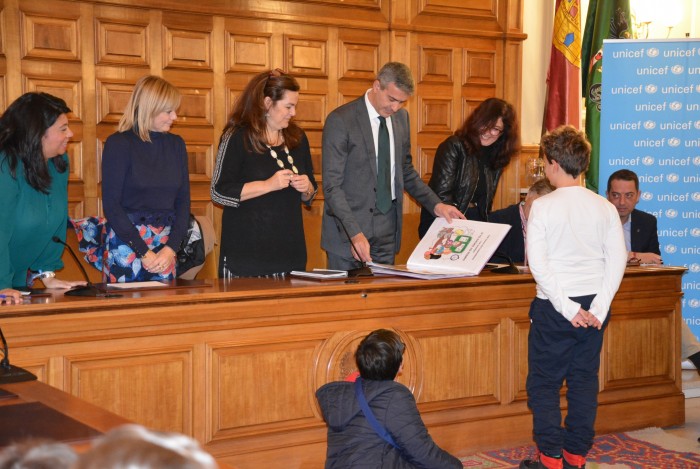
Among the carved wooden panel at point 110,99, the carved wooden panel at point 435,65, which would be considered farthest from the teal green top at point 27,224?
the carved wooden panel at point 435,65

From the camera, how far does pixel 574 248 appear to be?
3.71 metres

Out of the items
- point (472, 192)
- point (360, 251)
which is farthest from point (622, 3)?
point (360, 251)

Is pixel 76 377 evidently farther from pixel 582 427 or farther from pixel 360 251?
pixel 582 427

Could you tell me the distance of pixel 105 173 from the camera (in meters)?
3.85

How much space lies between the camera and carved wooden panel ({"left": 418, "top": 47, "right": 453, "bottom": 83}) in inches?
272

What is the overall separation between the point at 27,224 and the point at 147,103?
0.69 m

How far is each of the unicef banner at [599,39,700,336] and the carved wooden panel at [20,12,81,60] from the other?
3.51m

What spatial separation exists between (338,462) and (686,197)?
442 centimetres

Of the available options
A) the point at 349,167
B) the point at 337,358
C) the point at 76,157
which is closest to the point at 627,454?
the point at 337,358

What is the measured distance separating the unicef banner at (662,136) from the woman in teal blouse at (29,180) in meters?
3.92

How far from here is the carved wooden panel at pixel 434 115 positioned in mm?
6957

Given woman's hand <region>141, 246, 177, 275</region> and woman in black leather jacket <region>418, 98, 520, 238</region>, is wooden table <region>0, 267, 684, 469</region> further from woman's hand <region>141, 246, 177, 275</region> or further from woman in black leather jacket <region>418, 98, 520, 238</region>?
woman in black leather jacket <region>418, 98, 520, 238</region>

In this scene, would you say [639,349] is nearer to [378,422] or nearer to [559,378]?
[559,378]

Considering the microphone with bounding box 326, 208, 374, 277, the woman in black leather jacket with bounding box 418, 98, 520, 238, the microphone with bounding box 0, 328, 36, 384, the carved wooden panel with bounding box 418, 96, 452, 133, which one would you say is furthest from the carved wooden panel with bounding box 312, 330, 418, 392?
the carved wooden panel with bounding box 418, 96, 452, 133
